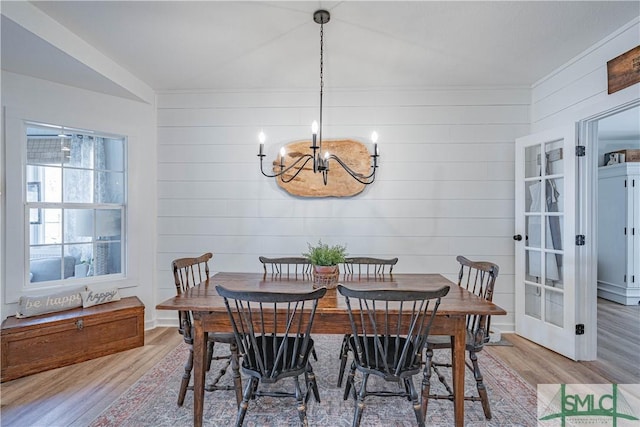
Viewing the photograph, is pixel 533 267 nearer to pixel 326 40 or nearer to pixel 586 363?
pixel 586 363

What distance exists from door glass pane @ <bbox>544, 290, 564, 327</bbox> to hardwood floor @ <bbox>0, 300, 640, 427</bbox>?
0.95 feet

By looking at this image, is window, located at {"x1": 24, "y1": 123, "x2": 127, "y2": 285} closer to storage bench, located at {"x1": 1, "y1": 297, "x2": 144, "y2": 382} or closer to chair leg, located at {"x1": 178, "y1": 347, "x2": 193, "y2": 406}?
storage bench, located at {"x1": 1, "y1": 297, "x2": 144, "y2": 382}

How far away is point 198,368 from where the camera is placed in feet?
6.01

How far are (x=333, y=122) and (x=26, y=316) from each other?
3263 millimetres

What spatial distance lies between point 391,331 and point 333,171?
6.52ft

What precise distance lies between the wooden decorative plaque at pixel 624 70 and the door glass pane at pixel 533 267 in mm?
1532

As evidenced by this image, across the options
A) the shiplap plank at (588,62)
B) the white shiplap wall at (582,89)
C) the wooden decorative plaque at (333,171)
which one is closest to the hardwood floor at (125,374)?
the wooden decorative plaque at (333,171)

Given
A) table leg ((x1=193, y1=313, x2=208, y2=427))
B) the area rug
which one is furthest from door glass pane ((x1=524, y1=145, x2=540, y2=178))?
table leg ((x1=193, y1=313, x2=208, y2=427))

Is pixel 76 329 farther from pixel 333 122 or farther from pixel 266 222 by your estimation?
pixel 333 122

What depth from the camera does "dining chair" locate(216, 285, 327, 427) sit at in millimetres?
1604

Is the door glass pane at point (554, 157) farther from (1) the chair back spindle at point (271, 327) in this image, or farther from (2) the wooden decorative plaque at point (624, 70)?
(1) the chair back spindle at point (271, 327)

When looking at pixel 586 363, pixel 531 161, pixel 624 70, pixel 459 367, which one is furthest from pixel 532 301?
pixel 624 70

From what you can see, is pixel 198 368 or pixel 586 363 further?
pixel 586 363

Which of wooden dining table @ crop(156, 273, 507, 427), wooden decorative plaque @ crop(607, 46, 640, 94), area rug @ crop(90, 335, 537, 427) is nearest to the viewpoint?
wooden dining table @ crop(156, 273, 507, 427)
